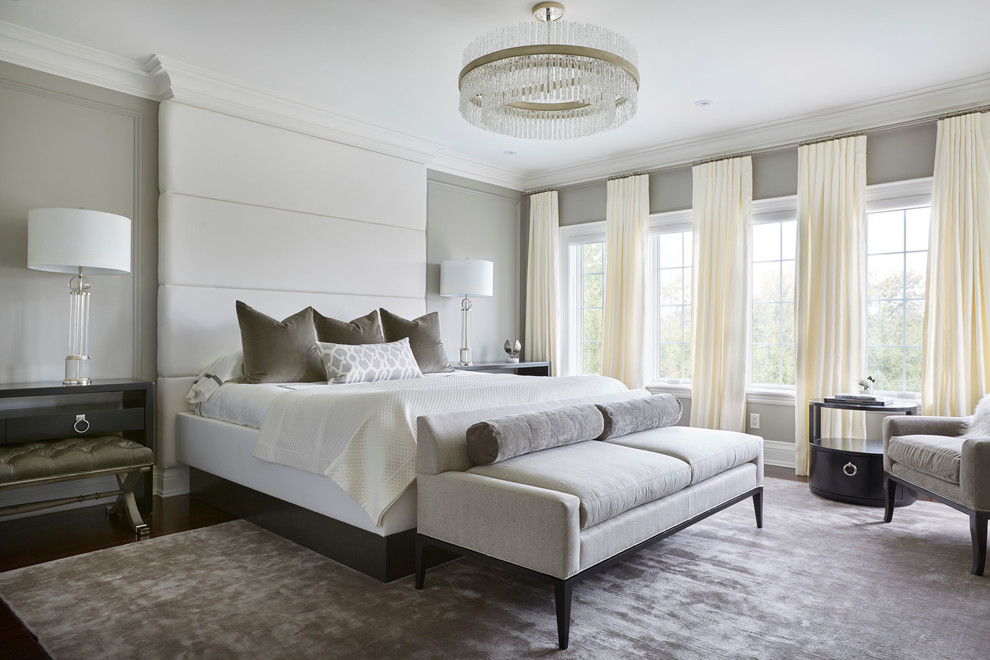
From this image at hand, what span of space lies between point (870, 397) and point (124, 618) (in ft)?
13.4

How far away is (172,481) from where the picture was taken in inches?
149

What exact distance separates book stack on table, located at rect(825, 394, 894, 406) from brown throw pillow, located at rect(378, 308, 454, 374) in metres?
2.60

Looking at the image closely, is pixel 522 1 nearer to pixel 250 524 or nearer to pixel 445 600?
pixel 445 600

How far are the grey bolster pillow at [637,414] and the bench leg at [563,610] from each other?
3.41 feet

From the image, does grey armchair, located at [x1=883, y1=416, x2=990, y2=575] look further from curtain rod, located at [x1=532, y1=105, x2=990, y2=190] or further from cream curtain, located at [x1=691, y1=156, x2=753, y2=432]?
curtain rod, located at [x1=532, y1=105, x2=990, y2=190]

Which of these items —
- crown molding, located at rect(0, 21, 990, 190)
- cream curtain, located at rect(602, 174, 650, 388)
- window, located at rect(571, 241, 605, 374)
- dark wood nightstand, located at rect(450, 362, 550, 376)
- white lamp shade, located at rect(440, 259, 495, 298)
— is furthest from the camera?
window, located at rect(571, 241, 605, 374)

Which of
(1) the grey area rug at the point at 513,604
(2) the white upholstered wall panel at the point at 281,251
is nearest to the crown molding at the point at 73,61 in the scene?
(2) the white upholstered wall panel at the point at 281,251

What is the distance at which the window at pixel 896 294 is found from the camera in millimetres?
4230

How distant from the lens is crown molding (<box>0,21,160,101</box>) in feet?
10.8

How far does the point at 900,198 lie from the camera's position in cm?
421

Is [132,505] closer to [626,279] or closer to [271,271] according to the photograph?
[271,271]

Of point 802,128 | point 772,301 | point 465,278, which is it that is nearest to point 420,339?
point 465,278

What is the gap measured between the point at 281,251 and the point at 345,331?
2.51ft

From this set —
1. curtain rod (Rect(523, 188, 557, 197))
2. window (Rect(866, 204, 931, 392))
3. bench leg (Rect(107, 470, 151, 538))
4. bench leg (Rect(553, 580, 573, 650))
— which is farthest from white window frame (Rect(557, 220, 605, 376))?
bench leg (Rect(553, 580, 573, 650))
